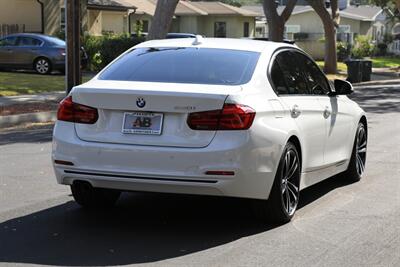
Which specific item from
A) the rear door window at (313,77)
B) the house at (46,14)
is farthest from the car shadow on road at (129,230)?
the house at (46,14)

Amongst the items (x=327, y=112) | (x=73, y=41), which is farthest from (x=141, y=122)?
(x=73, y=41)

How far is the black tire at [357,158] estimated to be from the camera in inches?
334

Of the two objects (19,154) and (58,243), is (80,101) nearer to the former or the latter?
(58,243)

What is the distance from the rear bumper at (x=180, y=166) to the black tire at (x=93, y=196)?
69 centimetres

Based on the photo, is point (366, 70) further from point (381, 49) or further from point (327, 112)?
point (381, 49)

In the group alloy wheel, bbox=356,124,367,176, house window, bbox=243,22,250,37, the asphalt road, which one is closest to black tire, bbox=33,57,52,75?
the asphalt road

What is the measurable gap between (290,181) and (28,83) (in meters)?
17.0

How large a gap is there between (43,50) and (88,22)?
12695 millimetres

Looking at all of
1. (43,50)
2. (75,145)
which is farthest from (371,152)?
(43,50)

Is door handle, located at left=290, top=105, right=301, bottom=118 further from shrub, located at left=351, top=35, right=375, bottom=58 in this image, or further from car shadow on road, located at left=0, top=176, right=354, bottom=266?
shrub, located at left=351, top=35, right=375, bottom=58

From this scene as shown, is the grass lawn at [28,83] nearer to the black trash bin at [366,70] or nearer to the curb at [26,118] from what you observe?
the curb at [26,118]

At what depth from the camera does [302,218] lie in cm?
670

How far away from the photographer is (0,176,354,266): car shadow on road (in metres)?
5.42

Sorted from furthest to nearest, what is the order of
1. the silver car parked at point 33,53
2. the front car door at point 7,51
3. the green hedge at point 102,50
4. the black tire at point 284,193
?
1. the green hedge at point 102,50
2. the front car door at point 7,51
3. the silver car parked at point 33,53
4. the black tire at point 284,193
